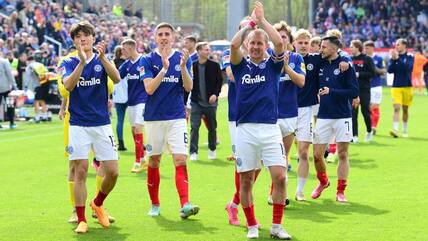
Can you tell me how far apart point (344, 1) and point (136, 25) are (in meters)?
16.6

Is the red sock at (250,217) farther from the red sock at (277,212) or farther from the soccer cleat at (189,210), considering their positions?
the soccer cleat at (189,210)

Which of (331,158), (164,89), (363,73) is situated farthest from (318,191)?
(363,73)

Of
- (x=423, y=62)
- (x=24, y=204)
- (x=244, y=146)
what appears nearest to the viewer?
(x=244, y=146)

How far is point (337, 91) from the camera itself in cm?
1192

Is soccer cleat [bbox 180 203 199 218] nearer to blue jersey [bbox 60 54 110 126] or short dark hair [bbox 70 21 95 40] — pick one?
blue jersey [bbox 60 54 110 126]

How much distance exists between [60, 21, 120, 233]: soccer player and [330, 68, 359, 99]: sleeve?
11.0 feet

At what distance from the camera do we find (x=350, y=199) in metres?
12.2

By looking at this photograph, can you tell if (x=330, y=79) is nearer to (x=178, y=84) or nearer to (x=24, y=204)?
(x=178, y=84)

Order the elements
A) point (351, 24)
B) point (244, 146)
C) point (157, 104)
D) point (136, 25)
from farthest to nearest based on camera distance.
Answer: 1. point (351, 24)
2. point (136, 25)
3. point (157, 104)
4. point (244, 146)

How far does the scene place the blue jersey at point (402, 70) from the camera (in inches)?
850

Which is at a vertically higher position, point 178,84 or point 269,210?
point 178,84

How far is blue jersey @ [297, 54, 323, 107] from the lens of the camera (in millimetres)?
12250

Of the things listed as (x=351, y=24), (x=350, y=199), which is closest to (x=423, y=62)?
(x=351, y=24)

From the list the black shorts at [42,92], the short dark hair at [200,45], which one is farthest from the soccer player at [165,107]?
the black shorts at [42,92]
